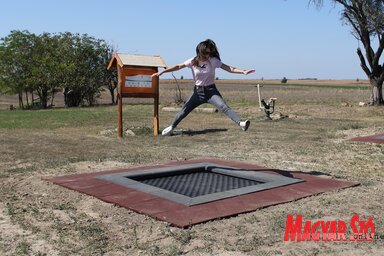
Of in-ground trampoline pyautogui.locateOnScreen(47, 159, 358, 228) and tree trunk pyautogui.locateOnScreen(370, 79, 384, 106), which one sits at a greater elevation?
tree trunk pyautogui.locateOnScreen(370, 79, 384, 106)

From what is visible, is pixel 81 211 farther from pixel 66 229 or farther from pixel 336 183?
pixel 336 183

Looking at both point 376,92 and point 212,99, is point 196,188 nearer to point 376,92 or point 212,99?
point 212,99

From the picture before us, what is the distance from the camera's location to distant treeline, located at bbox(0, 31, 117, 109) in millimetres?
28125

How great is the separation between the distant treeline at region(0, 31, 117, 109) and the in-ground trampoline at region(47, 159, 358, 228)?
22.1 m

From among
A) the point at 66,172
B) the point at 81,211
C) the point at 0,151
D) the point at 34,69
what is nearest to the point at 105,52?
the point at 34,69

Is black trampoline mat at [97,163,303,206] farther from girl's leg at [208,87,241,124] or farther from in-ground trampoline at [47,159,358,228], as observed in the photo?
girl's leg at [208,87,241,124]

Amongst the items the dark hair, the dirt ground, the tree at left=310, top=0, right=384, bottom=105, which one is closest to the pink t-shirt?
the dark hair

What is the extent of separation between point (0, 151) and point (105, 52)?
21.9 m

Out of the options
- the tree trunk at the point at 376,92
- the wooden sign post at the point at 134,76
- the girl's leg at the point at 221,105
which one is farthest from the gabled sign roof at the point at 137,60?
the tree trunk at the point at 376,92

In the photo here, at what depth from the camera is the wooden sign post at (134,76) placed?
12344 mm

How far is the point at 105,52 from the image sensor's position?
30594 millimetres

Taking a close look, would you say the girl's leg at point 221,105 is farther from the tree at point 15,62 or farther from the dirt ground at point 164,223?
the tree at point 15,62

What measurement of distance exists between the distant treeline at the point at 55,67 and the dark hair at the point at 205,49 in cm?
2253

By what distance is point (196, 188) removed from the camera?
19.5ft
